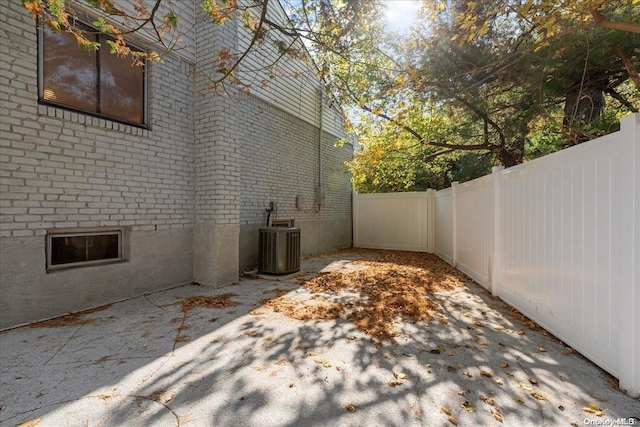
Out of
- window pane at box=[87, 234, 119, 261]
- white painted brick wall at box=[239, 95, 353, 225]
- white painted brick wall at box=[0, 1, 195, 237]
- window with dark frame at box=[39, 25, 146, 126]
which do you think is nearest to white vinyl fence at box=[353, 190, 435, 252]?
white painted brick wall at box=[239, 95, 353, 225]

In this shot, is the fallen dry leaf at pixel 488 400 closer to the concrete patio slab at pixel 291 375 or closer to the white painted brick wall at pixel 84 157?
the concrete patio slab at pixel 291 375

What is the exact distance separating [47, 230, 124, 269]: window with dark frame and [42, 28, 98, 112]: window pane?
1.66 m

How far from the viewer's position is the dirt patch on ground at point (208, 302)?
405 cm

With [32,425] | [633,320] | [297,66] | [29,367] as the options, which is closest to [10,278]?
[29,367]

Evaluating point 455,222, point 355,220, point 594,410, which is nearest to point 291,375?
point 594,410

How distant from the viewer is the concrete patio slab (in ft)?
6.21

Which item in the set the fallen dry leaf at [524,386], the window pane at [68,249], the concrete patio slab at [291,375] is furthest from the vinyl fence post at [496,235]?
the window pane at [68,249]

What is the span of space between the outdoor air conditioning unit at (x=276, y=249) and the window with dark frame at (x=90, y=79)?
2826 millimetres

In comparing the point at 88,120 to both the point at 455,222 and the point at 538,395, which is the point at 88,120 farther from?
the point at 455,222

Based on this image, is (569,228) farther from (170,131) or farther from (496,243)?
(170,131)

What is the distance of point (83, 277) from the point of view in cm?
382

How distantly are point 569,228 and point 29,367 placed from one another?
475cm

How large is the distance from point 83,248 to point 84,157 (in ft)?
3.86

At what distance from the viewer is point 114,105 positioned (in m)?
4.24
